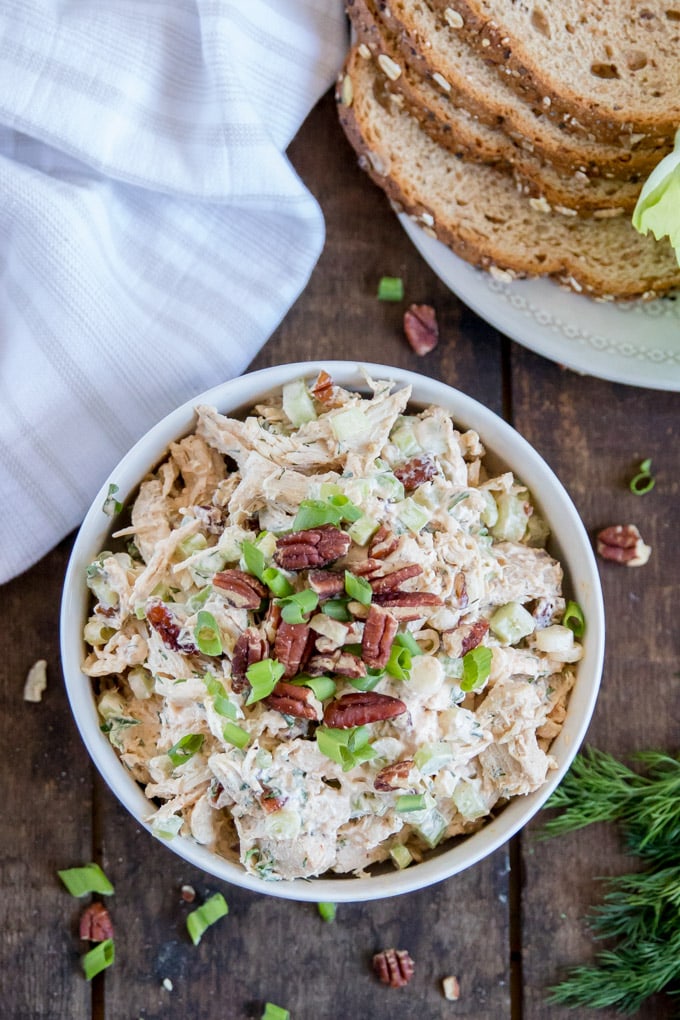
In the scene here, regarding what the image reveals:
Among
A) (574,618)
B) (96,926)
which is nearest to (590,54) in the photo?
(574,618)

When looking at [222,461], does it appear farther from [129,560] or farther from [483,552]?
[483,552]

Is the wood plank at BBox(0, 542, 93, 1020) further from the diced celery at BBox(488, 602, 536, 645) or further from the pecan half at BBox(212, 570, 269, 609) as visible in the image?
the diced celery at BBox(488, 602, 536, 645)

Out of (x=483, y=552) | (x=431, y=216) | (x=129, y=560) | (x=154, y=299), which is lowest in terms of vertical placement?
(x=129, y=560)

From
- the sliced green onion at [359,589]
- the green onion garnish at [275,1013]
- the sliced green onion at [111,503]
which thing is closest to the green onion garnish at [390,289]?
the sliced green onion at [111,503]

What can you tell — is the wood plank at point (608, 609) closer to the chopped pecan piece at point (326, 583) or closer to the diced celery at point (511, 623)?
the diced celery at point (511, 623)

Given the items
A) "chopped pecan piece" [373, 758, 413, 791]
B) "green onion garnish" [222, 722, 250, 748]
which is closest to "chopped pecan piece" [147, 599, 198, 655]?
"green onion garnish" [222, 722, 250, 748]

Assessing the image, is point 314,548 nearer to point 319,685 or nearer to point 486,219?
point 319,685

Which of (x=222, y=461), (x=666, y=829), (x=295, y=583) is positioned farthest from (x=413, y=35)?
(x=666, y=829)
